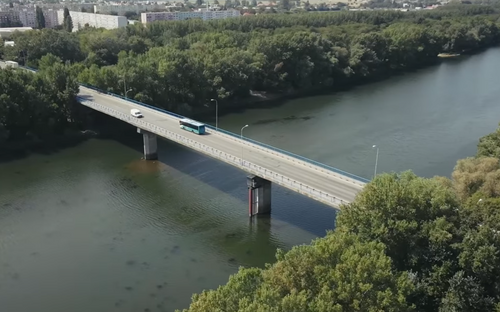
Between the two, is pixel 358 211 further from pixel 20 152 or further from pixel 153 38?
pixel 153 38

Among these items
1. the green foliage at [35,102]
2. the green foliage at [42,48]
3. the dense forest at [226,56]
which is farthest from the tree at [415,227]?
the green foliage at [42,48]

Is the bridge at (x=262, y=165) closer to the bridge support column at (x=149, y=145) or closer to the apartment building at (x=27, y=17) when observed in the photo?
the bridge support column at (x=149, y=145)

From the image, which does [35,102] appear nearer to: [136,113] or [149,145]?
[136,113]

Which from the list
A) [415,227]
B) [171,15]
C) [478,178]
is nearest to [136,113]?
[478,178]

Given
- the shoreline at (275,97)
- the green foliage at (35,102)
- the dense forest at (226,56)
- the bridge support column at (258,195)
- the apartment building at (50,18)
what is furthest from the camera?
the apartment building at (50,18)

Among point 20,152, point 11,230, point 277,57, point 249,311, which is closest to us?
point 249,311

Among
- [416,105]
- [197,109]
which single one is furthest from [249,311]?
[416,105]
